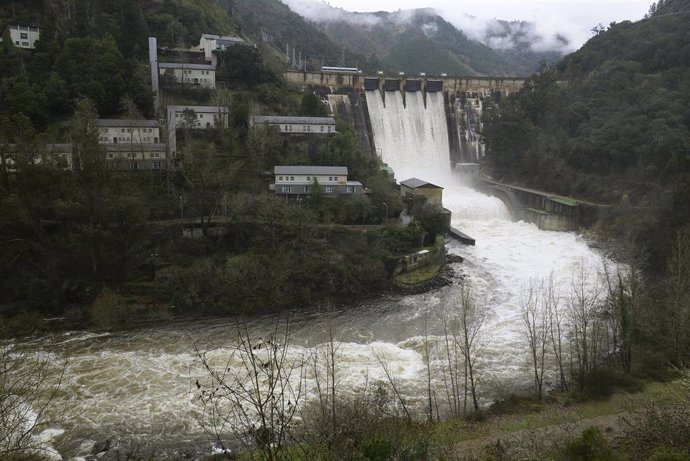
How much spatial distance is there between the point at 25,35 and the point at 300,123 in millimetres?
18500

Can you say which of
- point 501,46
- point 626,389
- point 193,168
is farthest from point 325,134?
point 501,46

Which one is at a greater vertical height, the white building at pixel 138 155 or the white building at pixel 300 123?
the white building at pixel 300 123

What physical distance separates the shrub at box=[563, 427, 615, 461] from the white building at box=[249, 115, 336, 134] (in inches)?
968

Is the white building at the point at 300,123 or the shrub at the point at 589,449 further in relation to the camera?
the white building at the point at 300,123

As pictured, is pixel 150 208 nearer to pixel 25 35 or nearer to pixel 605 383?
pixel 25 35

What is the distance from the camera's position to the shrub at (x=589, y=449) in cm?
900

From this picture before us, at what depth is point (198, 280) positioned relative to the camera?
828 inches

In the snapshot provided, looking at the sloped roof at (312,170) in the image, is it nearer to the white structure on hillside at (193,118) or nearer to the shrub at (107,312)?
the white structure on hillside at (193,118)

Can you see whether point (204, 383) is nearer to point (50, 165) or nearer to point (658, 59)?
point (50, 165)

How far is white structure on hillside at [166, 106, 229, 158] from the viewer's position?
1147 inches

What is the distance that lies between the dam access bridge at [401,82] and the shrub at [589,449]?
37.5 m

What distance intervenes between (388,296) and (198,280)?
305 inches

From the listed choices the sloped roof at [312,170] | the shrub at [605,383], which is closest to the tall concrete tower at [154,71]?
the sloped roof at [312,170]

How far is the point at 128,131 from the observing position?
28.5 metres
